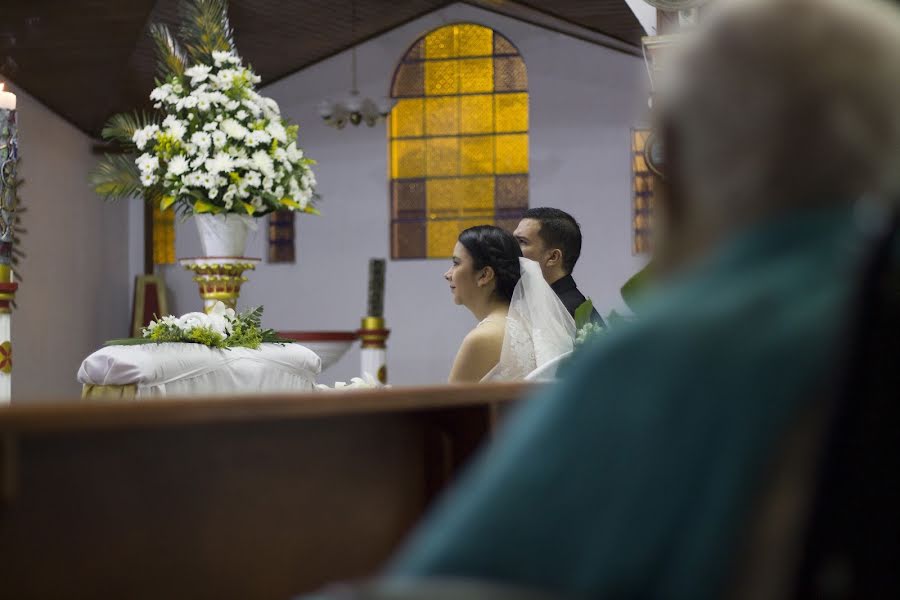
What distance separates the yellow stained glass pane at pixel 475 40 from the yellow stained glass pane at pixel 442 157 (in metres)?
0.88

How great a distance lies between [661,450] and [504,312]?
3.47 meters

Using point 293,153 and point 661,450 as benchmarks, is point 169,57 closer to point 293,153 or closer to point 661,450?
point 293,153

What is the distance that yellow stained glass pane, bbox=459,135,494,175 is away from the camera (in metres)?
12.1

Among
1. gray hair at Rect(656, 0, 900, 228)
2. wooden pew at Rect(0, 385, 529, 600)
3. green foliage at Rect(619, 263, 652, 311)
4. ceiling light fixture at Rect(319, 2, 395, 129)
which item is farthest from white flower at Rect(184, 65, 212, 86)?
ceiling light fixture at Rect(319, 2, 395, 129)

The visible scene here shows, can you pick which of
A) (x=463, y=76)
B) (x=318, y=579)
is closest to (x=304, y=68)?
(x=463, y=76)

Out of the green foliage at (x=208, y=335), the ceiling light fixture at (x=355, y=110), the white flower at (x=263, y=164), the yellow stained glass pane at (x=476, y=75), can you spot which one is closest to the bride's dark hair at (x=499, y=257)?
the green foliage at (x=208, y=335)

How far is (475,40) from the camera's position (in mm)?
12141

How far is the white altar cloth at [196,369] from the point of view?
4.12 metres

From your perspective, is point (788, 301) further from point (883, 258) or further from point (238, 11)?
point (238, 11)

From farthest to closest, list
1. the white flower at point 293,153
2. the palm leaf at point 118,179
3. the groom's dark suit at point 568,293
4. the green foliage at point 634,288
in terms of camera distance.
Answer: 1. the palm leaf at point 118,179
2. the white flower at point 293,153
3. the groom's dark suit at point 568,293
4. the green foliage at point 634,288

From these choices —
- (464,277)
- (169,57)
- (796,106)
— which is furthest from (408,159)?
(796,106)

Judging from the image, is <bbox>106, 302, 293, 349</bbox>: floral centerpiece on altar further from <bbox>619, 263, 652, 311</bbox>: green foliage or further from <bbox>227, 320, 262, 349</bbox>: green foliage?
<bbox>619, 263, 652, 311</bbox>: green foliage

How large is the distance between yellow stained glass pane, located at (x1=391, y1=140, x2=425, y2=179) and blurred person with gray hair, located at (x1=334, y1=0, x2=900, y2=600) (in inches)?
445

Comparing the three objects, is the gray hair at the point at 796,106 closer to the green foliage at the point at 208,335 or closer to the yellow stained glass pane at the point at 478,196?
the green foliage at the point at 208,335
